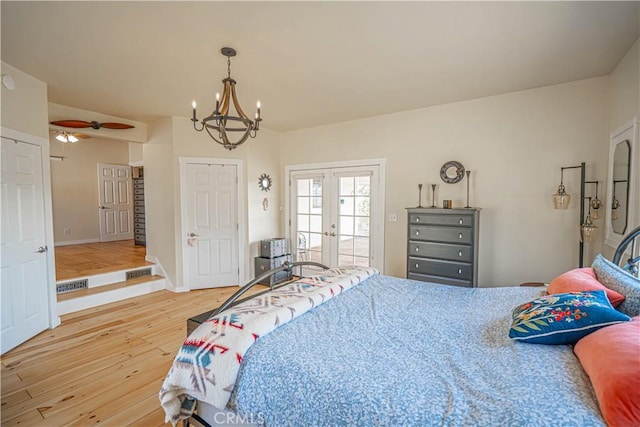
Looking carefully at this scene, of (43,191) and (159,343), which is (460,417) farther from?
(43,191)

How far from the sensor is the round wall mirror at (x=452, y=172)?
12.9 feet

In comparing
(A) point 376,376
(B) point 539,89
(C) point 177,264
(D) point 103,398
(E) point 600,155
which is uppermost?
(B) point 539,89

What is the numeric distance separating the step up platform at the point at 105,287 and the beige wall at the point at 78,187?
393 centimetres

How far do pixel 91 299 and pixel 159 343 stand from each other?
1.76 meters

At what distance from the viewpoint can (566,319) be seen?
1.34 m

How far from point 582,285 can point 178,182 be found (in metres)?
4.84

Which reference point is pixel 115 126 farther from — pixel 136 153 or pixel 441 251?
pixel 441 251

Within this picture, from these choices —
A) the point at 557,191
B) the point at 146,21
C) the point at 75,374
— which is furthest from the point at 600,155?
the point at 75,374

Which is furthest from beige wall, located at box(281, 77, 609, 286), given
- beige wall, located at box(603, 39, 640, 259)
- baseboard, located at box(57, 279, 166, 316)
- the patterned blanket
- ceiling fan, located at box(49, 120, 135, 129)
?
ceiling fan, located at box(49, 120, 135, 129)

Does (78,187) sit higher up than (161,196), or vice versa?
(78,187)

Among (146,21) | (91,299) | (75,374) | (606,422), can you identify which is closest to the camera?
(606,422)

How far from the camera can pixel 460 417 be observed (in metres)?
0.98

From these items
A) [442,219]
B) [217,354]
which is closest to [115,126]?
[217,354]

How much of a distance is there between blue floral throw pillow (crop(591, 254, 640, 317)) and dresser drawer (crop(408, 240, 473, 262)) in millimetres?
1544
